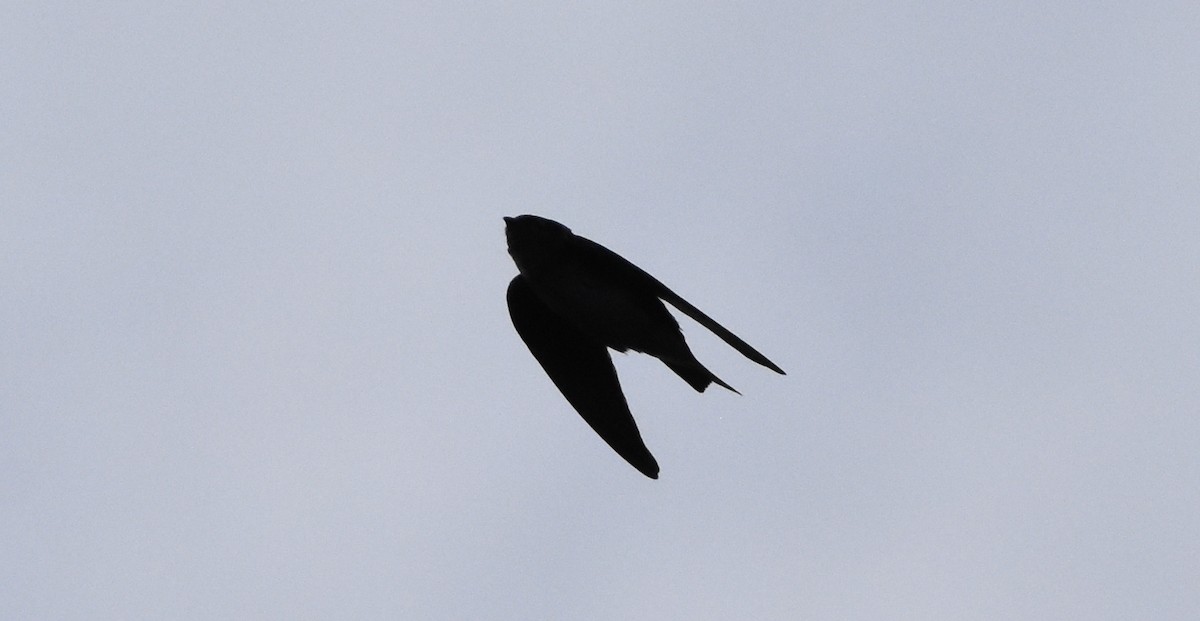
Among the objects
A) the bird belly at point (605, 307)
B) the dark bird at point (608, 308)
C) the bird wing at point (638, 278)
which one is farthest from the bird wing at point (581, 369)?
the bird wing at point (638, 278)

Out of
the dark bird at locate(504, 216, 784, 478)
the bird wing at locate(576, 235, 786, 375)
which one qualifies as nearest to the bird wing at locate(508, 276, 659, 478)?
the dark bird at locate(504, 216, 784, 478)

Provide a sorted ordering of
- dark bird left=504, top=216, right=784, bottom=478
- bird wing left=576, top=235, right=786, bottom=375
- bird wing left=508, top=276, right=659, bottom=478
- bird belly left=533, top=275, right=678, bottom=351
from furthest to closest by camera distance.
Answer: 1. bird wing left=508, top=276, right=659, bottom=478
2. bird belly left=533, top=275, right=678, bottom=351
3. dark bird left=504, top=216, right=784, bottom=478
4. bird wing left=576, top=235, right=786, bottom=375

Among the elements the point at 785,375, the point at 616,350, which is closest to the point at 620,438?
the point at 616,350

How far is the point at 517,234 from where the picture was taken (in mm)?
7879

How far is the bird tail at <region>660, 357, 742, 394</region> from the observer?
319 inches

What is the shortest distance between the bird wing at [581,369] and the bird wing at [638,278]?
79cm

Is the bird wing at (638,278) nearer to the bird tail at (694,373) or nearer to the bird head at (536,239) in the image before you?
the bird head at (536,239)

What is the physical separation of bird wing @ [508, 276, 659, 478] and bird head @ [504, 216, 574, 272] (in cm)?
82

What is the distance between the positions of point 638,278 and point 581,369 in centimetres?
130

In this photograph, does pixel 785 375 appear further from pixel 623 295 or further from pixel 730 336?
pixel 623 295

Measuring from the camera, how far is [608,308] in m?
8.02

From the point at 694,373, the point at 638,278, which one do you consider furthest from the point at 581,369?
the point at 638,278

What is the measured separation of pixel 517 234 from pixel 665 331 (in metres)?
1.05

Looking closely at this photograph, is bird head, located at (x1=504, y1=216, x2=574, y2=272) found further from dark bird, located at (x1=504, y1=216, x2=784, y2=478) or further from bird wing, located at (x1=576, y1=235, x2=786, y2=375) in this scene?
bird wing, located at (x1=576, y1=235, x2=786, y2=375)
